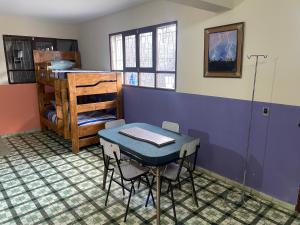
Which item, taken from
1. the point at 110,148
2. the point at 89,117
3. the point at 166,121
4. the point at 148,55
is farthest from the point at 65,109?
the point at 110,148

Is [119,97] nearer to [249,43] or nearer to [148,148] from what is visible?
[148,148]

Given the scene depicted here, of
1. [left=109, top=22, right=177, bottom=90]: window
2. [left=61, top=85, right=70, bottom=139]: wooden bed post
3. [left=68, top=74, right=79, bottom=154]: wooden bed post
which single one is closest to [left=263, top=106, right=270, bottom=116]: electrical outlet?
[left=109, top=22, right=177, bottom=90]: window

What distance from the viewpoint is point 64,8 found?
3.84m

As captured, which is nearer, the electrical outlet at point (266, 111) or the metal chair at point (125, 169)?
the metal chair at point (125, 169)

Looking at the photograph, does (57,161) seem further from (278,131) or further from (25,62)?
(278,131)

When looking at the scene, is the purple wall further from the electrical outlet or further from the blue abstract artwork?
the blue abstract artwork

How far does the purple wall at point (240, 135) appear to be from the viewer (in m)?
2.34

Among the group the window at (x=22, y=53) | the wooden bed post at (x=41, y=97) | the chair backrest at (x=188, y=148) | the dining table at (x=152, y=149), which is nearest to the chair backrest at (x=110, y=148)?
the dining table at (x=152, y=149)

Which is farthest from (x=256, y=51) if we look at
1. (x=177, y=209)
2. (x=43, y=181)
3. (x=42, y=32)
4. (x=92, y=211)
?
(x=42, y=32)

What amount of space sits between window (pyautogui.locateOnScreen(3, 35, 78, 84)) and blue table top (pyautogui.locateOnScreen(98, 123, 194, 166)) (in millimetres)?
3180

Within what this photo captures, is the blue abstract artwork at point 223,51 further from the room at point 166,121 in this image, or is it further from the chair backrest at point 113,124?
the chair backrest at point 113,124

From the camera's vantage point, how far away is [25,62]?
4844mm

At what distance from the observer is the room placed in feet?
7.50

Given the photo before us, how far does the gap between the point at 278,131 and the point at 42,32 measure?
4.83m
